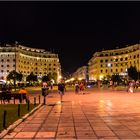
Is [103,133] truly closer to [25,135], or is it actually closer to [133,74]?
[25,135]

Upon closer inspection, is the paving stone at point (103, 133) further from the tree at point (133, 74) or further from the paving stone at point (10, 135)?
the tree at point (133, 74)

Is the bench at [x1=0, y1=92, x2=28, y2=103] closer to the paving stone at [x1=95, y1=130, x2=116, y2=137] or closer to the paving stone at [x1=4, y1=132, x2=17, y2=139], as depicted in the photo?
the paving stone at [x1=4, y1=132, x2=17, y2=139]

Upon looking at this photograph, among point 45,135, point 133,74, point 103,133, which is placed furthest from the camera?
point 133,74

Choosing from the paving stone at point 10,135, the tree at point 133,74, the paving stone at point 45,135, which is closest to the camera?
the paving stone at point 10,135

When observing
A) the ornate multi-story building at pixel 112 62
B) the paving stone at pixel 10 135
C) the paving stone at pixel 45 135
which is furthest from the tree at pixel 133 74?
the paving stone at pixel 10 135

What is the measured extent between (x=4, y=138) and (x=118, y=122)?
18.2 feet

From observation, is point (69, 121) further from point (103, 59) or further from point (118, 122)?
point (103, 59)

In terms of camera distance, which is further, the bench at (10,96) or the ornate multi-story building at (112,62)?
the ornate multi-story building at (112,62)

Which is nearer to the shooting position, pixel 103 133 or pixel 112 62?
pixel 103 133

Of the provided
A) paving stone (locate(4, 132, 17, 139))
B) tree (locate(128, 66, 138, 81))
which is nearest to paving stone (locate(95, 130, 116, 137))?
paving stone (locate(4, 132, 17, 139))

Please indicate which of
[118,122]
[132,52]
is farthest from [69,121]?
[132,52]

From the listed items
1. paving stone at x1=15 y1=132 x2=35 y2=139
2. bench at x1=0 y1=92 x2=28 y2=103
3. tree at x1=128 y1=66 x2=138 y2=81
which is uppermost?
tree at x1=128 y1=66 x2=138 y2=81

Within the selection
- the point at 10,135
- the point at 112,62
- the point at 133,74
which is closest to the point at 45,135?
the point at 10,135

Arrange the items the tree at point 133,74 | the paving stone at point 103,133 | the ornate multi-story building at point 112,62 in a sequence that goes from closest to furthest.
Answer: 1. the paving stone at point 103,133
2. the tree at point 133,74
3. the ornate multi-story building at point 112,62
